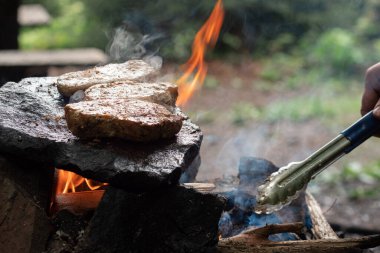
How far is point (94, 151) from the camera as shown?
232 centimetres

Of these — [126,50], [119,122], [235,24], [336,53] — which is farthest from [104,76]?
[235,24]

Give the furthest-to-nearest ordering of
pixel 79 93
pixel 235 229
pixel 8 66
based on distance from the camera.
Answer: pixel 8 66 < pixel 235 229 < pixel 79 93

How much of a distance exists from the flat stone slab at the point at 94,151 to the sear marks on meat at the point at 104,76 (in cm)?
27

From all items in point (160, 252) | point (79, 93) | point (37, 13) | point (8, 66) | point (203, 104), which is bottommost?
point (160, 252)

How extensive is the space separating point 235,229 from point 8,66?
4547 millimetres

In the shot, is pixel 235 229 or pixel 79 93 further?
pixel 235 229

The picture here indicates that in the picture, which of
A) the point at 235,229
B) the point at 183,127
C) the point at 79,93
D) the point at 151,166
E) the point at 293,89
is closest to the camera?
the point at 151,166

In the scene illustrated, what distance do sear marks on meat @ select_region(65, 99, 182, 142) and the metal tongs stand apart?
1.92 feet

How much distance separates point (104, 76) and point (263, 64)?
9.36 m

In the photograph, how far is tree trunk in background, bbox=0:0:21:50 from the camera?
24.5 feet

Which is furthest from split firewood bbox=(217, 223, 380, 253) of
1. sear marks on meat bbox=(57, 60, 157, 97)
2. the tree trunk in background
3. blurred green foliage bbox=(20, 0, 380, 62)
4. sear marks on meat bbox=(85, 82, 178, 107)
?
blurred green foliage bbox=(20, 0, 380, 62)

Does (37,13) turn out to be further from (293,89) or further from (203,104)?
(293,89)

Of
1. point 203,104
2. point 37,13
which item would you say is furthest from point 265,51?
point 37,13

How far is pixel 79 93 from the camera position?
2.91 metres
